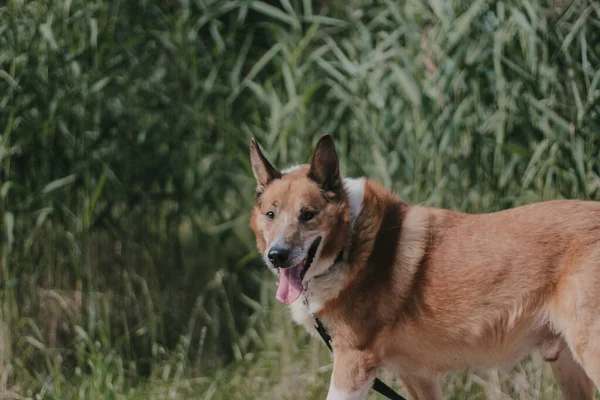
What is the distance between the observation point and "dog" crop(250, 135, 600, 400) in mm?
3809

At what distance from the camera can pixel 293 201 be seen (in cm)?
390

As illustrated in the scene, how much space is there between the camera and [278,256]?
3725 millimetres

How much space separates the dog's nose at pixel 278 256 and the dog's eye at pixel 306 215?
21 cm

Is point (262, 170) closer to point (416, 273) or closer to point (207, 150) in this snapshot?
point (416, 273)

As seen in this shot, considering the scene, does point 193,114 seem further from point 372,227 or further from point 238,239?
point 372,227

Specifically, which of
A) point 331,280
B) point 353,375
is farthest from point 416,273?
point 353,375

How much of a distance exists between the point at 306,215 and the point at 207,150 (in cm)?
287

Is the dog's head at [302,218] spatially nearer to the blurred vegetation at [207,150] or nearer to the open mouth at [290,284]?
the open mouth at [290,284]

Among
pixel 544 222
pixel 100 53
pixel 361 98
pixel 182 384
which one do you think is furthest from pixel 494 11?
pixel 182 384

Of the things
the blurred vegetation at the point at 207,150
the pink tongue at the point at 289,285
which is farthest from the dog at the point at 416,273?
the blurred vegetation at the point at 207,150

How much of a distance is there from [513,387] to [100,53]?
3.46 metres

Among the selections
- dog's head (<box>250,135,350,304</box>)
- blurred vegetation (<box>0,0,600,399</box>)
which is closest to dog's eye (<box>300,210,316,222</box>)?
dog's head (<box>250,135,350,304</box>)

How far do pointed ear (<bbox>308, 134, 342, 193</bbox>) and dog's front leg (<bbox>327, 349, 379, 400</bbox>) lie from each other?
0.78 meters

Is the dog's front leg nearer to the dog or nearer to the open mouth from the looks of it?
the dog
